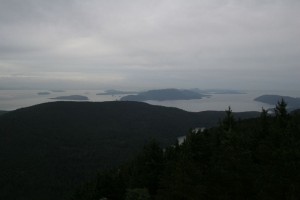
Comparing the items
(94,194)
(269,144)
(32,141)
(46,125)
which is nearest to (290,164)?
(269,144)

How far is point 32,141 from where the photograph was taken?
135750mm

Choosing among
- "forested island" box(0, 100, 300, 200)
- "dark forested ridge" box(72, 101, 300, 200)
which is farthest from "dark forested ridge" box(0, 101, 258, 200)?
"dark forested ridge" box(72, 101, 300, 200)

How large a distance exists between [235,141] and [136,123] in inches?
6239

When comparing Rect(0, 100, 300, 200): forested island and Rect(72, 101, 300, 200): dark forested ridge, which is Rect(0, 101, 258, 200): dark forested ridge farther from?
Rect(72, 101, 300, 200): dark forested ridge

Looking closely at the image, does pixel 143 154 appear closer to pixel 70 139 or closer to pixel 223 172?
pixel 223 172

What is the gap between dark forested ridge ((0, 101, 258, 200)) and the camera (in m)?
101

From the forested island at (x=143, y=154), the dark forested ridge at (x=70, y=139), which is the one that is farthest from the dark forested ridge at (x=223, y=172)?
the dark forested ridge at (x=70, y=139)

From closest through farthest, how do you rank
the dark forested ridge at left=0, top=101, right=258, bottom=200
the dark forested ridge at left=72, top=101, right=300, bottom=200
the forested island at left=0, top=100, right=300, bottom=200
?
1. the dark forested ridge at left=72, top=101, right=300, bottom=200
2. the forested island at left=0, top=100, right=300, bottom=200
3. the dark forested ridge at left=0, top=101, right=258, bottom=200

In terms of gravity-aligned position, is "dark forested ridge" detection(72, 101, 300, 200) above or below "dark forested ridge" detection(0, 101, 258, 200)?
above

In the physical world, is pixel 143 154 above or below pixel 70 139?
above

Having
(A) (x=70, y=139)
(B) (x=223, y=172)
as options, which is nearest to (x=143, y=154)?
(B) (x=223, y=172)

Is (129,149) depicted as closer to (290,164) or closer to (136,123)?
(136,123)

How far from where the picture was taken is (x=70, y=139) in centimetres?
15000

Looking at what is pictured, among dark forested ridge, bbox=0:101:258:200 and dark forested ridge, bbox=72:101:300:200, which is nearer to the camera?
dark forested ridge, bbox=72:101:300:200
